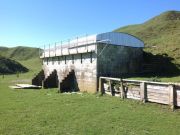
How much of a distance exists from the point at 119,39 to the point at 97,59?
3.81 m

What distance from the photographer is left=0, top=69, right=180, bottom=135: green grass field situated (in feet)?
38.1

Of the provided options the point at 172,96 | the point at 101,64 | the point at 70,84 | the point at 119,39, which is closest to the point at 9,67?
the point at 70,84

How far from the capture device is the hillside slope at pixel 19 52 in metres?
149

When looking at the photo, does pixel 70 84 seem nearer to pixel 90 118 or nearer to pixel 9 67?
pixel 90 118

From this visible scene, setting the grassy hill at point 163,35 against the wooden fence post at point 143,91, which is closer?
the wooden fence post at point 143,91

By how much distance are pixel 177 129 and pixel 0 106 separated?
11672 millimetres

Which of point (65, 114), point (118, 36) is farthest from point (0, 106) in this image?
point (118, 36)

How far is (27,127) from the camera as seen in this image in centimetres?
1238

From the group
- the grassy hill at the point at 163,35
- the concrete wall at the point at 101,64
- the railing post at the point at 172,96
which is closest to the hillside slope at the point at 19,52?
the grassy hill at the point at 163,35

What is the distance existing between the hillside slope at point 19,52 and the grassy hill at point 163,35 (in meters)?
74.4

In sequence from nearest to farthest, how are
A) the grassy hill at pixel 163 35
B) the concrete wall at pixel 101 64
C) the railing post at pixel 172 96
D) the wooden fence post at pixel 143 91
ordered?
1. the railing post at pixel 172 96
2. the wooden fence post at pixel 143 91
3. the concrete wall at pixel 101 64
4. the grassy hill at pixel 163 35

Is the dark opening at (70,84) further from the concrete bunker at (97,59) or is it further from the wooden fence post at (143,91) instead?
the wooden fence post at (143,91)

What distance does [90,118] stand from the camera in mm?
13875

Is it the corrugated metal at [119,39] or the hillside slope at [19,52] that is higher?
the hillside slope at [19,52]
